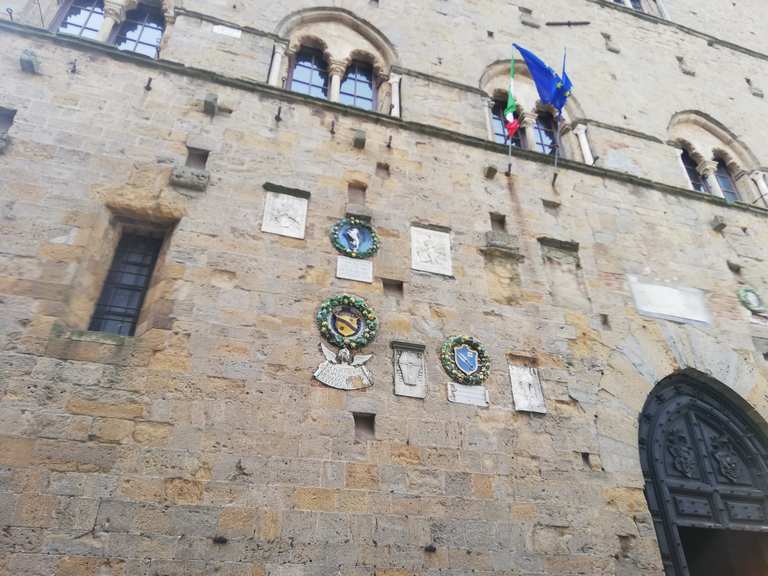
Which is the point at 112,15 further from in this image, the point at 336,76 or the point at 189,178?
the point at 189,178

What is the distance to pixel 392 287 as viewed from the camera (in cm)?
546

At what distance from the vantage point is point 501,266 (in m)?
6.01

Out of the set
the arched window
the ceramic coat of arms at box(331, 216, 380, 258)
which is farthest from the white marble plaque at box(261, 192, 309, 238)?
the arched window

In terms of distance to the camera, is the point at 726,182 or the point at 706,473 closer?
the point at 706,473

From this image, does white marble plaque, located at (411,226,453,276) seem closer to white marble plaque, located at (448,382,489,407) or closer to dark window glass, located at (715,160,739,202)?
white marble plaque, located at (448,382,489,407)

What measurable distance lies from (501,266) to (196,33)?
15.9ft

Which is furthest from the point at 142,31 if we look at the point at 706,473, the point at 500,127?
the point at 706,473

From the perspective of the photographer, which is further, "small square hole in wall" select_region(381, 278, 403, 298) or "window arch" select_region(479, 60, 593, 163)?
"window arch" select_region(479, 60, 593, 163)

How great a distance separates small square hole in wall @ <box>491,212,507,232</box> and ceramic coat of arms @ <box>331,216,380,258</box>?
1.54 m

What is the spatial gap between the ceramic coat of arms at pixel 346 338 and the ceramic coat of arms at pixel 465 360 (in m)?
0.72

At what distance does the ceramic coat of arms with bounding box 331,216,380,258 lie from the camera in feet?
17.9

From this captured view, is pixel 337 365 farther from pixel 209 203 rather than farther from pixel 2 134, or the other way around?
pixel 2 134

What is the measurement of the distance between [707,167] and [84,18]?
30.9 feet

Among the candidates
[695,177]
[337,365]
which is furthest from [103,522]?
[695,177]
